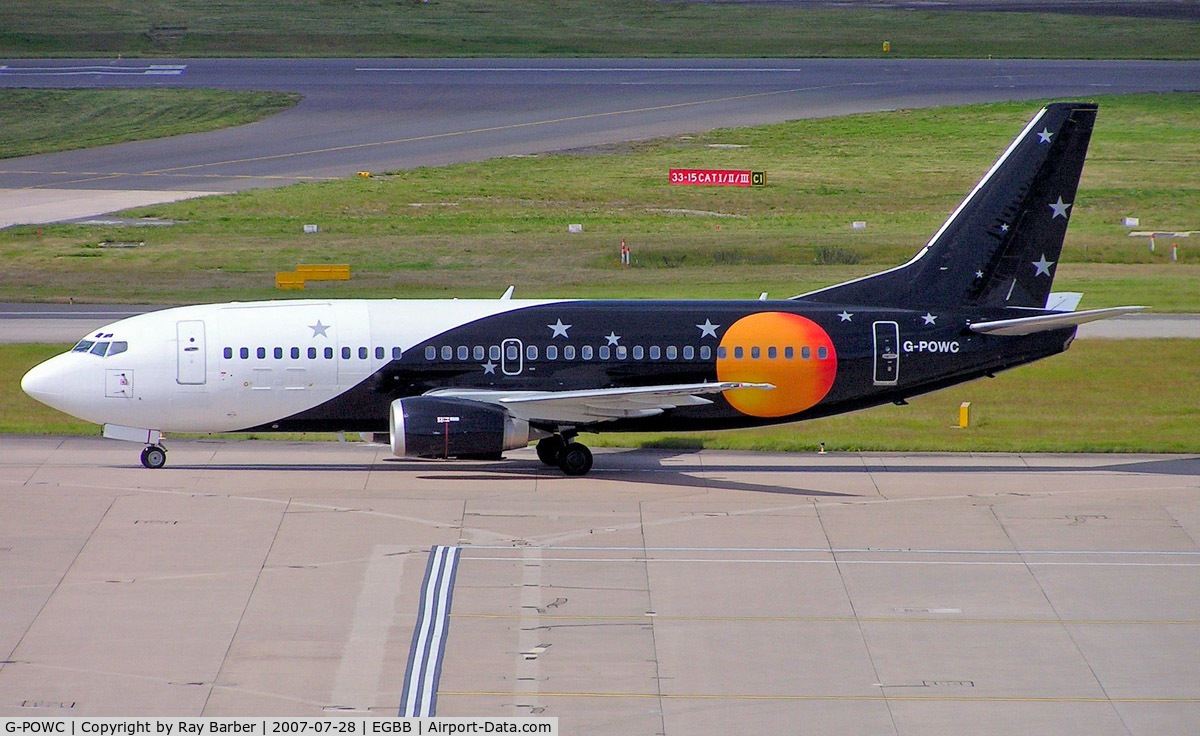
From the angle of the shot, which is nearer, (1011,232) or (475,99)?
(1011,232)

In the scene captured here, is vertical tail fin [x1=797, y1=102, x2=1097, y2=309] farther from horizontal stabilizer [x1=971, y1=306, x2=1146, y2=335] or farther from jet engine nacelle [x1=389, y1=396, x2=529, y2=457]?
jet engine nacelle [x1=389, y1=396, x2=529, y2=457]

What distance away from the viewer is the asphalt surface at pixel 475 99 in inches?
3145

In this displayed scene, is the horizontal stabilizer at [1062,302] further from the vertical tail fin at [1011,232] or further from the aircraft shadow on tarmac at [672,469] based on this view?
the aircraft shadow on tarmac at [672,469]

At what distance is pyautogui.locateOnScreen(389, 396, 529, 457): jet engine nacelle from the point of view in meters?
32.2

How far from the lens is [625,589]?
85.0 ft

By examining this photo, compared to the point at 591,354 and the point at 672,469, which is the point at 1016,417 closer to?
the point at 672,469

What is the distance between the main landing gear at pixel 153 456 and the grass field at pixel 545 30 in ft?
245

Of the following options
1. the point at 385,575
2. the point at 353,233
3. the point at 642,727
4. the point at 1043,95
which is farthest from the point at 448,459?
the point at 1043,95

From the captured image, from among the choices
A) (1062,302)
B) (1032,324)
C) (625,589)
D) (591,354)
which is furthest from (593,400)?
(1062,302)

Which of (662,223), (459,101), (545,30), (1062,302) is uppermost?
(545,30)

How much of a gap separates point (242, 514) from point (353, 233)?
3798cm

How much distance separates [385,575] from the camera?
1043 inches

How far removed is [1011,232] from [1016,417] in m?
7.19

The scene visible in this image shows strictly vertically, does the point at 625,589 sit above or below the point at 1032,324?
below
